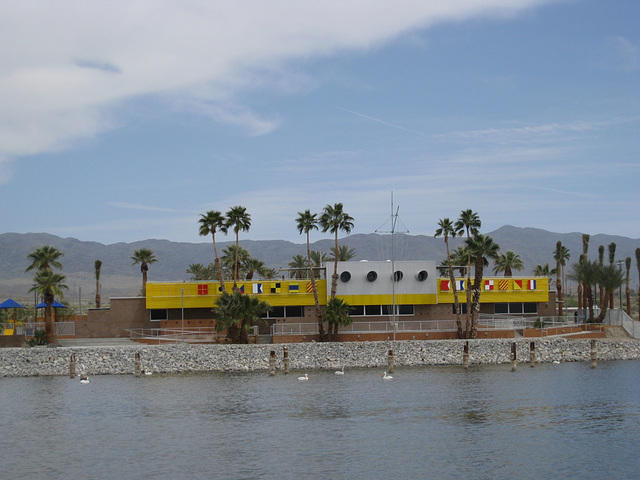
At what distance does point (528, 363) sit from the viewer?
7494cm

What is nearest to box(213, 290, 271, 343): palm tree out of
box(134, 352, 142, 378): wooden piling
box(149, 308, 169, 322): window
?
box(149, 308, 169, 322): window

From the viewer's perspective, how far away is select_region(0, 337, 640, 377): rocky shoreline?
2854 inches

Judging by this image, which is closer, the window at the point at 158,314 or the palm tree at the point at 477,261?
the palm tree at the point at 477,261

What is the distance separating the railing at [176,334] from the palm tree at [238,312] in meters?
3.23

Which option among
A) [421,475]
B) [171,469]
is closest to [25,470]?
[171,469]

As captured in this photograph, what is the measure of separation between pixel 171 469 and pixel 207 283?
46.5m

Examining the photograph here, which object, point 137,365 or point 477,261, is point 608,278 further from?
point 137,365

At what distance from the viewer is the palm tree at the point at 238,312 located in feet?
247

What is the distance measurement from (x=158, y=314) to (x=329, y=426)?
41171mm

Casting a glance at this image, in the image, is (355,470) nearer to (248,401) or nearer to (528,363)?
(248,401)

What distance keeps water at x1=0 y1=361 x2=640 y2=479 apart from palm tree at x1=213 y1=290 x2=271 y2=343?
890 centimetres

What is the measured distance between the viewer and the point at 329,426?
45656mm

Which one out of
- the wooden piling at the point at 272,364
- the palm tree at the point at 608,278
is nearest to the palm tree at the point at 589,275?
the palm tree at the point at 608,278

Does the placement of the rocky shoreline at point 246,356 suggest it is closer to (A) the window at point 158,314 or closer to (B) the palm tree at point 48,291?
(B) the palm tree at point 48,291
